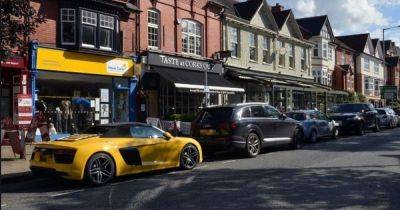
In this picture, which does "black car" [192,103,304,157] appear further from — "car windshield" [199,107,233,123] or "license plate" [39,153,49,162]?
"license plate" [39,153,49,162]

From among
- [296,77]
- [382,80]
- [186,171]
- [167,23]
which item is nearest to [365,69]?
[382,80]

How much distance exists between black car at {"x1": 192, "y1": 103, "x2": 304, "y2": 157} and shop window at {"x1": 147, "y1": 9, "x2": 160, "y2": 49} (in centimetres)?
986

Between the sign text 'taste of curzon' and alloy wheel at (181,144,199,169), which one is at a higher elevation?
the sign text 'taste of curzon'

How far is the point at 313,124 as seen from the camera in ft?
65.5

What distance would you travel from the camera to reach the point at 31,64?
715 inches

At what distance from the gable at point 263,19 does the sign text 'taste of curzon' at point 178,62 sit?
6450 millimetres

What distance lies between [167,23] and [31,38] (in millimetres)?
8099

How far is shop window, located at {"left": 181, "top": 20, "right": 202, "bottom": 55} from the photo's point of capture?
26.5m

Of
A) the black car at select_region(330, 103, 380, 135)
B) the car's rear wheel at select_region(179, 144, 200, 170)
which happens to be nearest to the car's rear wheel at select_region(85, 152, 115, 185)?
the car's rear wheel at select_region(179, 144, 200, 170)

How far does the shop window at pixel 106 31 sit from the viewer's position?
838 inches

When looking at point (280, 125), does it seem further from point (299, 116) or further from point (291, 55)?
point (291, 55)

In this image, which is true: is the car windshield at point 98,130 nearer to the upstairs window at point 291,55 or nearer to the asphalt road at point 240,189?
the asphalt road at point 240,189

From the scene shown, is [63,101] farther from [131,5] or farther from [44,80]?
[131,5]

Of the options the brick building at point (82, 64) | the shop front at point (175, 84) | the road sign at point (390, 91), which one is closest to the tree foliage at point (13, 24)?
the brick building at point (82, 64)
